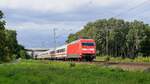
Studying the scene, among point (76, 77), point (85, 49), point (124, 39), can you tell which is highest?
point (124, 39)

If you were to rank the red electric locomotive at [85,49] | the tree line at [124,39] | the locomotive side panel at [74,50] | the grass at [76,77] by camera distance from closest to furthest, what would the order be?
1. the grass at [76,77]
2. the red electric locomotive at [85,49]
3. the locomotive side panel at [74,50]
4. the tree line at [124,39]

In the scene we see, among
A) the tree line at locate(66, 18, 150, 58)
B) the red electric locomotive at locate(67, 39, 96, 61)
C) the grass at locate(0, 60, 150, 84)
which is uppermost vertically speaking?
the tree line at locate(66, 18, 150, 58)

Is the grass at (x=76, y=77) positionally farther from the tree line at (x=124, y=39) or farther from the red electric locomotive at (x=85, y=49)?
the tree line at (x=124, y=39)

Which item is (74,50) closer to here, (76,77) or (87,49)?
(87,49)

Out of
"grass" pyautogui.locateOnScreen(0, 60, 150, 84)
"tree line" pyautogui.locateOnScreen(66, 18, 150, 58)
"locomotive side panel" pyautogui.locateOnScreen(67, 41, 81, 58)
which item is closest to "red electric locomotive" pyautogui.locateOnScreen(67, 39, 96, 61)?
"locomotive side panel" pyautogui.locateOnScreen(67, 41, 81, 58)

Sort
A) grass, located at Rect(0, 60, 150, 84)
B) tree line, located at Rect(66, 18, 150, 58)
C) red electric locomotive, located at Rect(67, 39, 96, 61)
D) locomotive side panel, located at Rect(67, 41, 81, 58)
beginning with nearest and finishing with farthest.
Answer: grass, located at Rect(0, 60, 150, 84) → red electric locomotive, located at Rect(67, 39, 96, 61) → locomotive side panel, located at Rect(67, 41, 81, 58) → tree line, located at Rect(66, 18, 150, 58)

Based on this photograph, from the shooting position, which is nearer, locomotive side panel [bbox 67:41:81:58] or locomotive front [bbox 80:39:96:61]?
locomotive front [bbox 80:39:96:61]

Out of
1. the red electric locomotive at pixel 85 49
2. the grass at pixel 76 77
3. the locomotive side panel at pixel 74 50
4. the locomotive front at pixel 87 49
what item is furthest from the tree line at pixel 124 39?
the grass at pixel 76 77

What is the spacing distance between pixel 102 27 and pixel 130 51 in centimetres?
1452

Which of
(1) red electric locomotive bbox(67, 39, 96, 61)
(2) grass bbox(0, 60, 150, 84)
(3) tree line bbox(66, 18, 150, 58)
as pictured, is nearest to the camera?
(2) grass bbox(0, 60, 150, 84)

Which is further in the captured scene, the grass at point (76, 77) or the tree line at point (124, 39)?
the tree line at point (124, 39)

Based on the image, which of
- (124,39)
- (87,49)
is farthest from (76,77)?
(124,39)

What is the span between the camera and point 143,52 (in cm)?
11725

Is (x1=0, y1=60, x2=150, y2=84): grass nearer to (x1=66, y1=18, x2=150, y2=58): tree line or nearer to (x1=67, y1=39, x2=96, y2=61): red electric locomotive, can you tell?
(x1=67, y1=39, x2=96, y2=61): red electric locomotive
